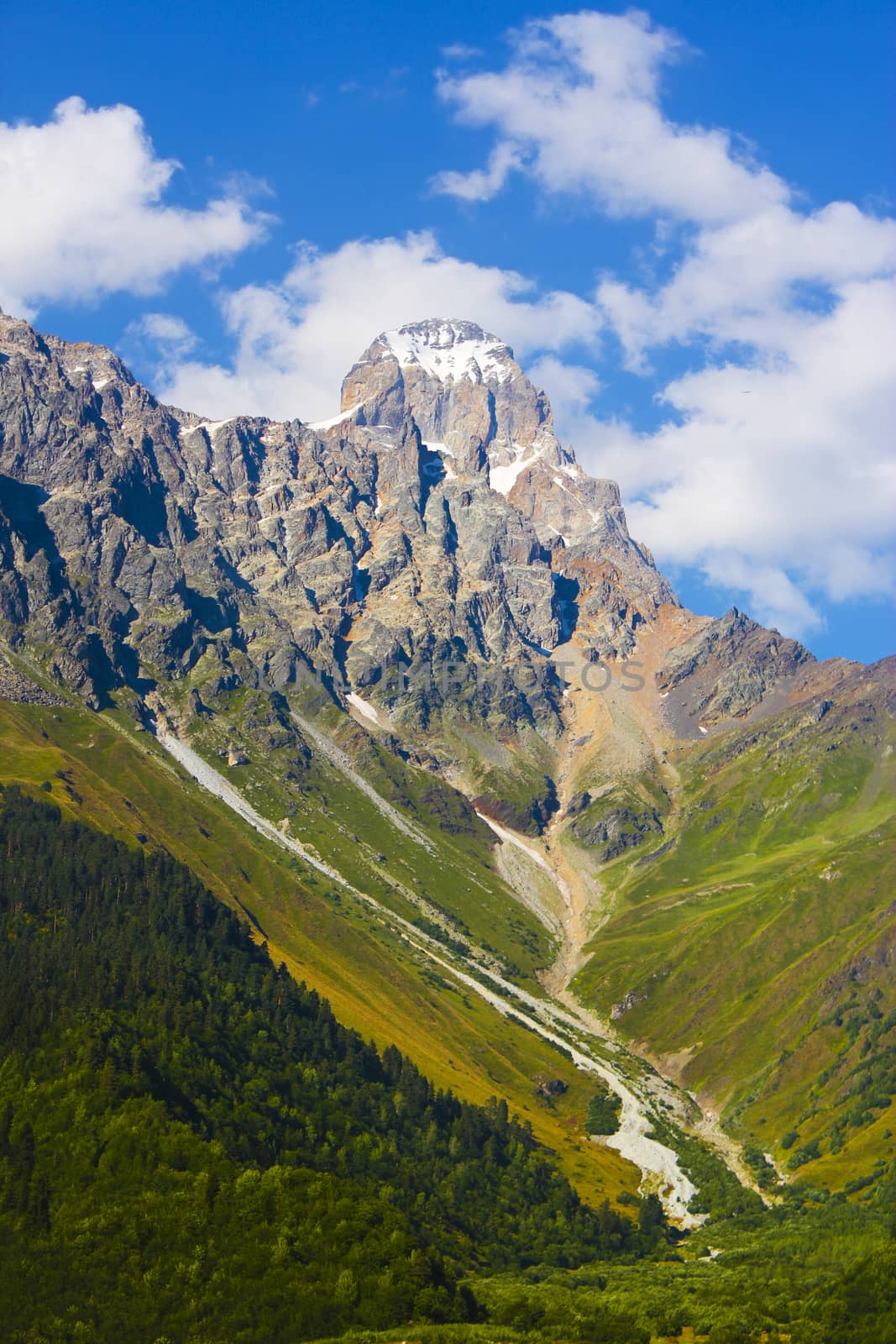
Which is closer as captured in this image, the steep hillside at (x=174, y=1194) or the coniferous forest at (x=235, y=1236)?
the coniferous forest at (x=235, y=1236)

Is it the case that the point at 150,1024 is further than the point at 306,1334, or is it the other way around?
the point at 150,1024

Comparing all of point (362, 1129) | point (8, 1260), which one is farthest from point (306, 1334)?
point (362, 1129)

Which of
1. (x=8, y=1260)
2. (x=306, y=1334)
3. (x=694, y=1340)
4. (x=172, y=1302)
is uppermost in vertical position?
(x=694, y=1340)

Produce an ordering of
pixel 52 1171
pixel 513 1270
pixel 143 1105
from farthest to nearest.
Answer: pixel 513 1270 → pixel 143 1105 → pixel 52 1171

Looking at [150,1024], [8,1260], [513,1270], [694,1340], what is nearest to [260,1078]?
[150,1024]

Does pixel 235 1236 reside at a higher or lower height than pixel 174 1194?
higher

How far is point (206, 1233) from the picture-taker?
4929 inches

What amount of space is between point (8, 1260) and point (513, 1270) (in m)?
86.0

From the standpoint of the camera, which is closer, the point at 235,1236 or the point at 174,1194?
the point at 235,1236

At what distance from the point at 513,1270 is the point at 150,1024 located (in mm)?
70616

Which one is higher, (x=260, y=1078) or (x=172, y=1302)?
(x=260, y=1078)

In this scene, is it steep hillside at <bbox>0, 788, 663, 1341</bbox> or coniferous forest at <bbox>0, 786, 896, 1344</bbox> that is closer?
coniferous forest at <bbox>0, 786, 896, 1344</bbox>

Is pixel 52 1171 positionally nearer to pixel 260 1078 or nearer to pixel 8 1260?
pixel 8 1260

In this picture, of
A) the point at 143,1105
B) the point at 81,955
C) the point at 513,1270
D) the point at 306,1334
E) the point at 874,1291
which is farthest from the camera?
the point at 81,955
